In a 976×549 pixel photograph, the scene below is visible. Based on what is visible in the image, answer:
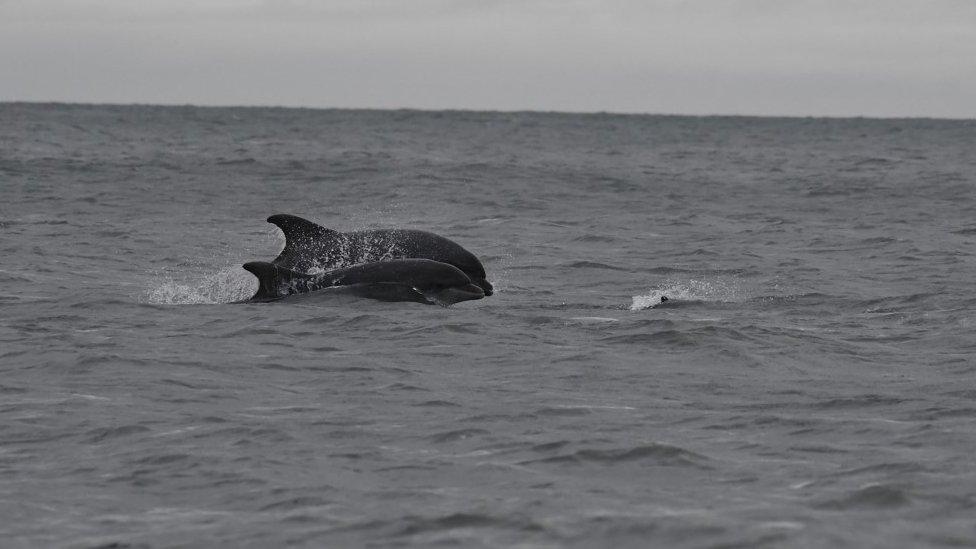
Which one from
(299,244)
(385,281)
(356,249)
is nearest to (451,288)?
(385,281)

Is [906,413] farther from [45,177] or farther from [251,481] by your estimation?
[45,177]

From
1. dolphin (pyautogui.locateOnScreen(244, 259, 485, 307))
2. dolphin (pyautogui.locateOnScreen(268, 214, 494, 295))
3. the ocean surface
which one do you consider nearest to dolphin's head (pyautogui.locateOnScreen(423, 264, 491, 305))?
dolphin (pyautogui.locateOnScreen(244, 259, 485, 307))

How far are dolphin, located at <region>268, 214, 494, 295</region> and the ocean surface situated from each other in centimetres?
68

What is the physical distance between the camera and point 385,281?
16000 millimetres

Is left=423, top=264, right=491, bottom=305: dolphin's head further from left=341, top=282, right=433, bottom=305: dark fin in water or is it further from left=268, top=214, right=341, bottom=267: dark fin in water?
left=268, top=214, right=341, bottom=267: dark fin in water

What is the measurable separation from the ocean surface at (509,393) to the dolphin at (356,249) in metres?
0.68

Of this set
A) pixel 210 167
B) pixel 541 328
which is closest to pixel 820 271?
pixel 541 328

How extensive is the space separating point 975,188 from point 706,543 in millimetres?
32813

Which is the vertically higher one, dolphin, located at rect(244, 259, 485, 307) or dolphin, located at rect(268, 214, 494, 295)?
dolphin, located at rect(268, 214, 494, 295)

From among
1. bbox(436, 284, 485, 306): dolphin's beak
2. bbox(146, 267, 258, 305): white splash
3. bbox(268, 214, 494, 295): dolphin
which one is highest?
bbox(268, 214, 494, 295): dolphin

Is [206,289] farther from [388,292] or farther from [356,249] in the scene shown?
[388,292]

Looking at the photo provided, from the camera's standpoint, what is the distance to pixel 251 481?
8.44 metres

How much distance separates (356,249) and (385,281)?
3.86 feet

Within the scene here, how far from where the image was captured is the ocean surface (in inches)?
302
